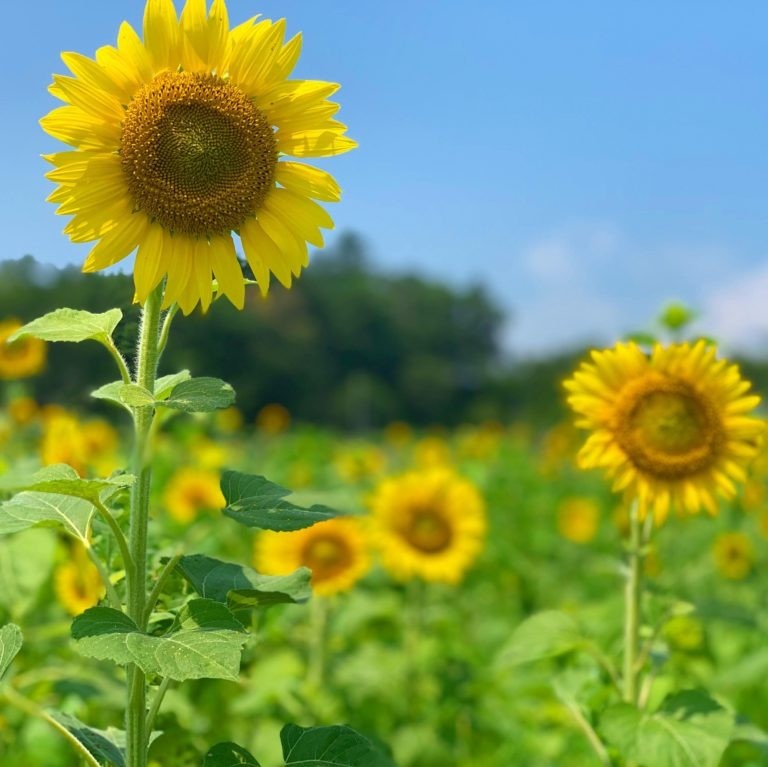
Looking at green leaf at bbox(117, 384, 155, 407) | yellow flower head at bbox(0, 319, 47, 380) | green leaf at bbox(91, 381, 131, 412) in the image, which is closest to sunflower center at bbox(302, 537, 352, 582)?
yellow flower head at bbox(0, 319, 47, 380)

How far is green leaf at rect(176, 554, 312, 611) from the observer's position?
1.55m

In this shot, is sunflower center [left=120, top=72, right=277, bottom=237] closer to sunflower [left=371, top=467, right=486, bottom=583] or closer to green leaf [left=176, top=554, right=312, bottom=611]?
green leaf [left=176, top=554, right=312, bottom=611]

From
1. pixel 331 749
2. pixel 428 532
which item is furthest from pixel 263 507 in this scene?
pixel 428 532

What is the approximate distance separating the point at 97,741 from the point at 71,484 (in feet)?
1.52

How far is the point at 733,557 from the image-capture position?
6145mm

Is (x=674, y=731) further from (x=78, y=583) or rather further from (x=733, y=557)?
(x=733, y=557)

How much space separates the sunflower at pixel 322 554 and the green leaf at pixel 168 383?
2.50 meters

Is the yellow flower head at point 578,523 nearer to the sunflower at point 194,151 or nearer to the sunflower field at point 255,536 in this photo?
the sunflower field at point 255,536

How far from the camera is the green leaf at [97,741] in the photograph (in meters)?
1.56

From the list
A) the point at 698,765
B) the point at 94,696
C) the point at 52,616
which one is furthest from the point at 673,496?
the point at 52,616

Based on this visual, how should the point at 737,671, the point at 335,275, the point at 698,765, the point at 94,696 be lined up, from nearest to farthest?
the point at 698,765, the point at 94,696, the point at 737,671, the point at 335,275

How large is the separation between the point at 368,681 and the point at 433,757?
373 millimetres

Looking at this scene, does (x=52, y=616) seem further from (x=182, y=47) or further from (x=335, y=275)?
(x=335, y=275)

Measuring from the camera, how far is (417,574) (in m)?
4.50
